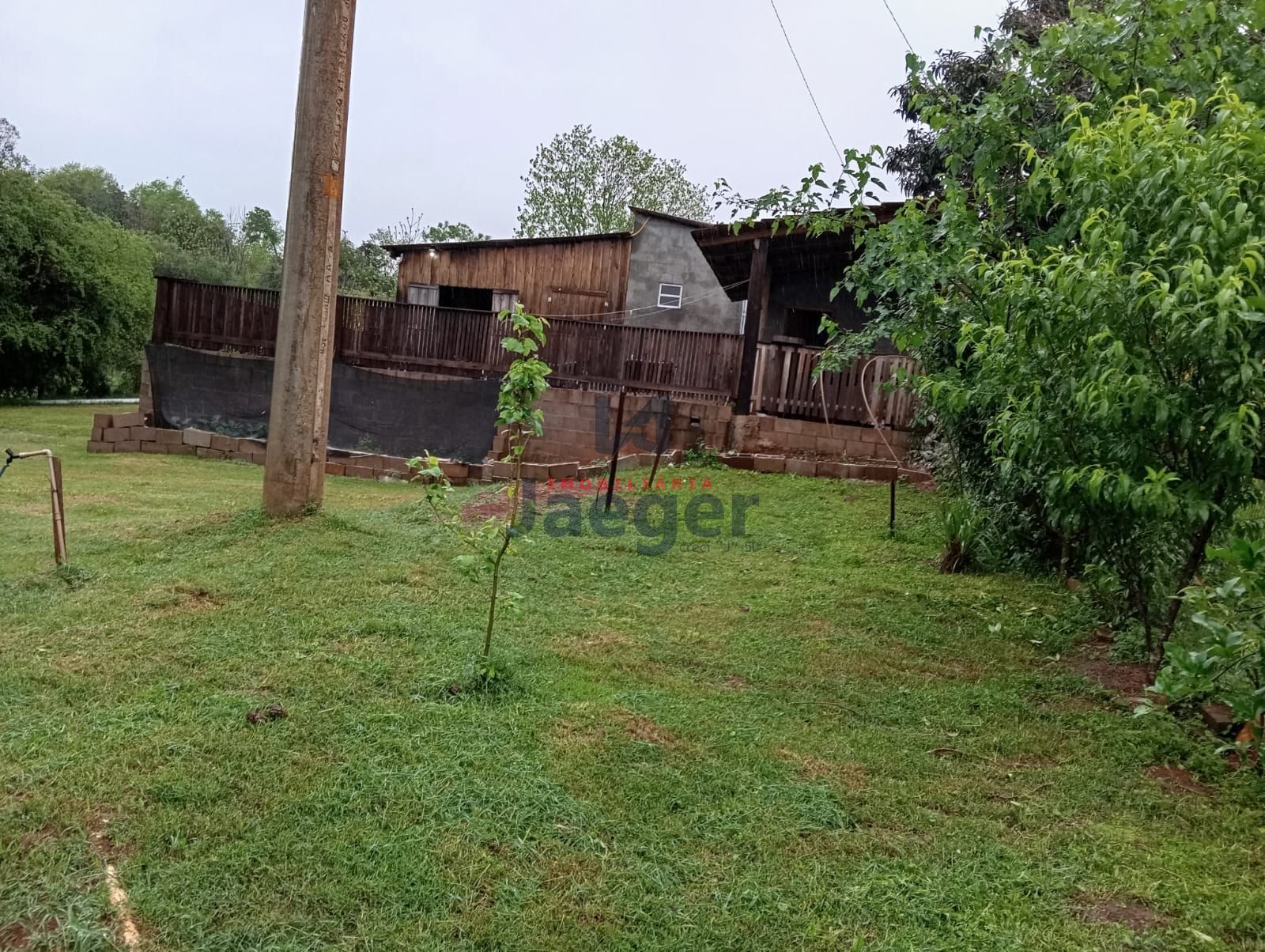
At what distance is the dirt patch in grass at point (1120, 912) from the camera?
2178 millimetres

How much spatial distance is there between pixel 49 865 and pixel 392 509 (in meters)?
5.57

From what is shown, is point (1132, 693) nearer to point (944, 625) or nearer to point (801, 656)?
point (944, 625)

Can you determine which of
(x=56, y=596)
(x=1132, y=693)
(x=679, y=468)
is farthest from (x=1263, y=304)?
(x=679, y=468)

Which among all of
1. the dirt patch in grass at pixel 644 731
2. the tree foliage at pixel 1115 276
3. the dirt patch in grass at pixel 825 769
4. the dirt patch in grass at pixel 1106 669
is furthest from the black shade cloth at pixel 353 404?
the dirt patch in grass at pixel 825 769

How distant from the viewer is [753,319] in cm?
1117

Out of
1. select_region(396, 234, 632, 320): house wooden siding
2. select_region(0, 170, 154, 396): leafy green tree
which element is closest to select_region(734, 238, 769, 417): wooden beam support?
select_region(396, 234, 632, 320): house wooden siding

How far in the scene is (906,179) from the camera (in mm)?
14008

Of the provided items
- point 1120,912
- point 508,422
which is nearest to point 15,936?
point 508,422

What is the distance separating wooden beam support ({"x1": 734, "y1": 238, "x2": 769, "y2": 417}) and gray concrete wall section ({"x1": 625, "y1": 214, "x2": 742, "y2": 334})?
625 cm

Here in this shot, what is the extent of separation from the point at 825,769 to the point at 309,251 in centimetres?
496

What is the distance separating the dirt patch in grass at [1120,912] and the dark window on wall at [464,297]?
16.8 m

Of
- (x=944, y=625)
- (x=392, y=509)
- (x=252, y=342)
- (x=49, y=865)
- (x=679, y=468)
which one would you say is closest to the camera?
(x=49, y=865)

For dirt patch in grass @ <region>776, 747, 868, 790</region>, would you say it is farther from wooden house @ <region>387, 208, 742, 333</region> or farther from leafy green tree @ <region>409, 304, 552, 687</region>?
wooden house @ <region>387, 208, 742, 333</region>

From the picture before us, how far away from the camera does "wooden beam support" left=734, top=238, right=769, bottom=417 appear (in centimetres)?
1092
